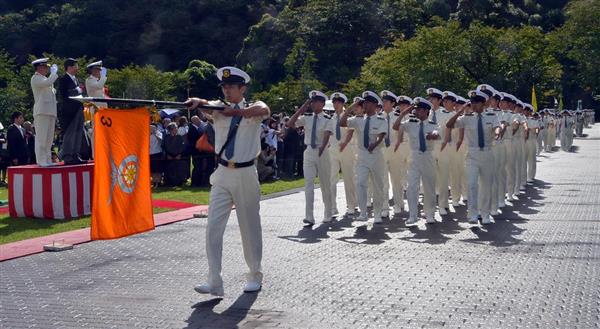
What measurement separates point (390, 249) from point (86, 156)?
29.8ft

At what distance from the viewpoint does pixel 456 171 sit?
17.0 meters

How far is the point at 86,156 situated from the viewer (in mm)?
18391

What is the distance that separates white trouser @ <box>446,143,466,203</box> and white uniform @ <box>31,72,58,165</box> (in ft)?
25.4

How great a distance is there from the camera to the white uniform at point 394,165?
1606 cm

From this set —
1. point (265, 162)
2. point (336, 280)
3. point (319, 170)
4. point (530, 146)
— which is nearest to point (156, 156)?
point (265, 162)

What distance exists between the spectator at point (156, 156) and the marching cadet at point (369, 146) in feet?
27.1

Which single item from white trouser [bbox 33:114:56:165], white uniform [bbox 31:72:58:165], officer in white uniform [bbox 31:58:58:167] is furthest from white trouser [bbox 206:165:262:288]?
white trouser [bbox 33:114:56:165]

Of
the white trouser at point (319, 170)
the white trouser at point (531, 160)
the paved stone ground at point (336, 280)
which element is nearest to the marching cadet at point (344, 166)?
the white trouser at point (319, 170)

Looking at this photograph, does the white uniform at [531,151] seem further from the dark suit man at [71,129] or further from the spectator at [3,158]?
the spectator at [3,158]

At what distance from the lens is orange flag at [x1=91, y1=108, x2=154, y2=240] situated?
8.44 metres

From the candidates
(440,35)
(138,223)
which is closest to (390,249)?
(138,223)

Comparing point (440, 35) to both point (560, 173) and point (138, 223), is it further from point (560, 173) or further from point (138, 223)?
point (138, 223)

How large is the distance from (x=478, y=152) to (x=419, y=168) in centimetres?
102

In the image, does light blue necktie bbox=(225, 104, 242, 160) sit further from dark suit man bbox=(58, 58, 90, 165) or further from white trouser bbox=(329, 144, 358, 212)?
dark suit man bbox=(58, 58, 90, 165)
